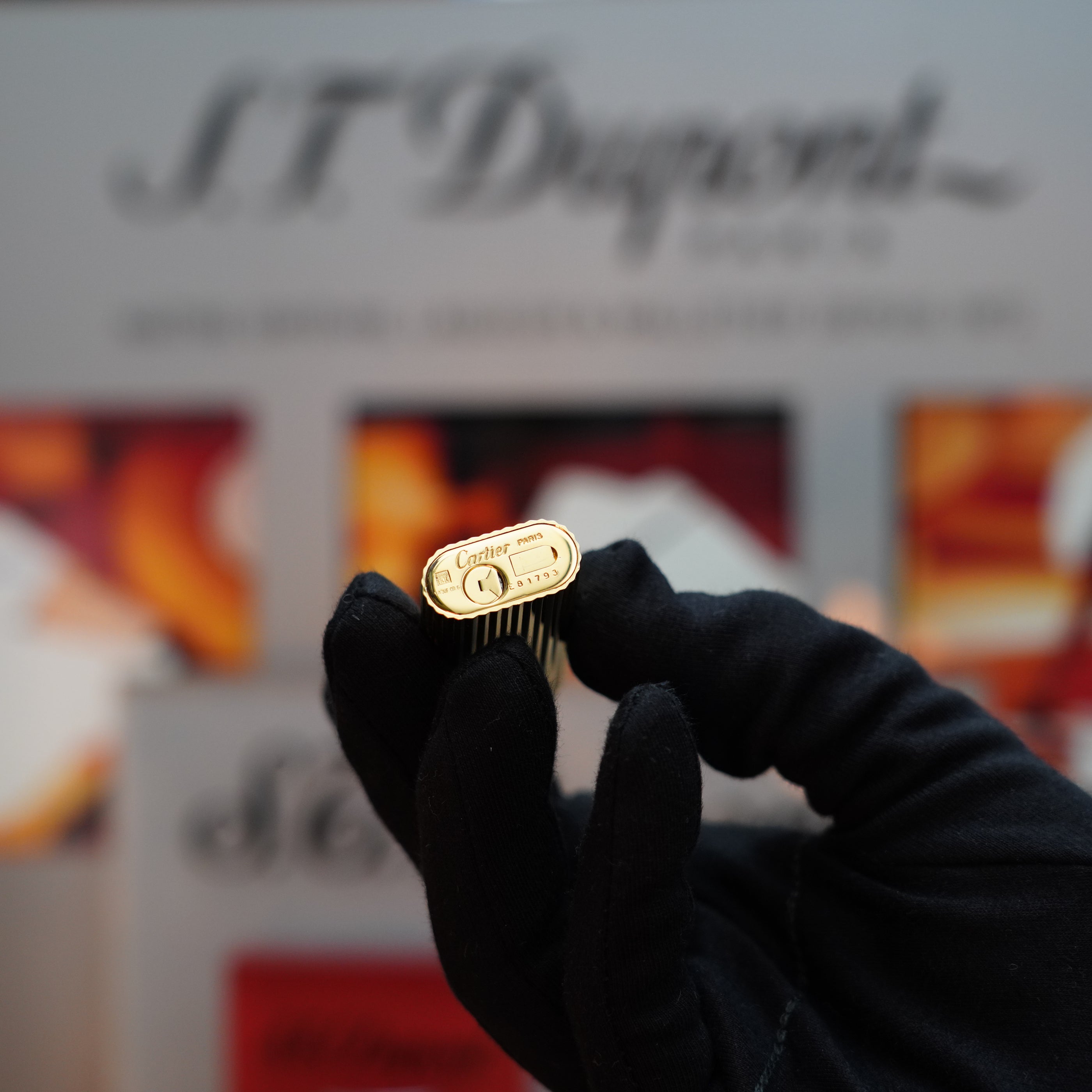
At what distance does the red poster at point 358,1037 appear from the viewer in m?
0.95

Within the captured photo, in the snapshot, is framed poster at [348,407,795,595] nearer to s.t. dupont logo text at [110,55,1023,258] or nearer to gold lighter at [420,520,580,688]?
s.t. dupont logo text at [110,55,1023,258]

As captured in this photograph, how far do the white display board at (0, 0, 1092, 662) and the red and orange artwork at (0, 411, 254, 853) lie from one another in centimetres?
7

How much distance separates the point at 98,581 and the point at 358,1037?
26.5 inches

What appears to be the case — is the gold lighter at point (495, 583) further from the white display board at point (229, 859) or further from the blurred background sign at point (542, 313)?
the blurred background sign at point (542, 313)

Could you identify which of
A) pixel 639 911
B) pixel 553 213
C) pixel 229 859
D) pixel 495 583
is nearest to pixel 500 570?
pixel 495 583

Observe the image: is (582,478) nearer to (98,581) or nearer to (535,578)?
(98,581)

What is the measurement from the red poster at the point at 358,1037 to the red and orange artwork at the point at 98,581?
41 cm

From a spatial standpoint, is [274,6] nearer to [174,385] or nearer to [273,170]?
[273,170]

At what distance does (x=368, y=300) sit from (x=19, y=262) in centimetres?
48

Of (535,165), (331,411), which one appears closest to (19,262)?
(331,411)

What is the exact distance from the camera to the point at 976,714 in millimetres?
420

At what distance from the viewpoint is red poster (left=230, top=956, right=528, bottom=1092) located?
947 mm

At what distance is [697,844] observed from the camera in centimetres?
40

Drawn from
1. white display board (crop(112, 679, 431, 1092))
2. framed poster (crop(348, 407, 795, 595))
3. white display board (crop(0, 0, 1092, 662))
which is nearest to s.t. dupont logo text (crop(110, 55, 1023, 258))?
white display board (crop(0, 0, 1092, 662))
